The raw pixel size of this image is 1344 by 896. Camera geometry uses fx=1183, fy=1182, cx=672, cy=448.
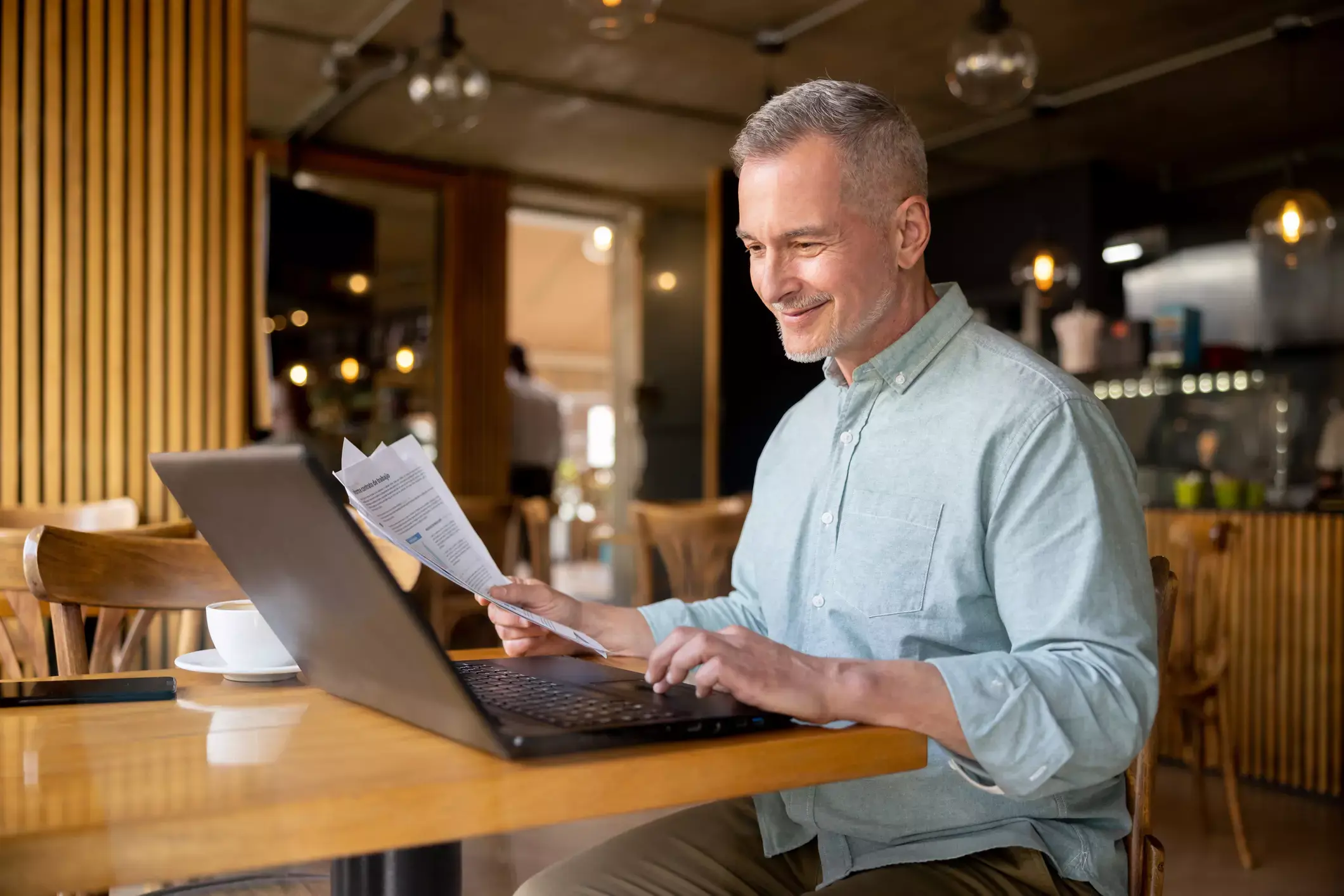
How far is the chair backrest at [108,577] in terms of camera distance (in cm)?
148

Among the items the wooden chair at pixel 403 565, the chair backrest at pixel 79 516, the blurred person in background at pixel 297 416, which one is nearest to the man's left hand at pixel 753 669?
the wooden chair at pixel 403 565

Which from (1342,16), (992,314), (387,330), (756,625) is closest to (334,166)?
(387,330)

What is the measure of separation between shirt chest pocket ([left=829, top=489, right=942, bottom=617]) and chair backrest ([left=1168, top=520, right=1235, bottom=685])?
9.35 feet

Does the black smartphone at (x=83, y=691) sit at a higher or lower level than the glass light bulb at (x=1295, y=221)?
lower

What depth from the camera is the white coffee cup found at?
1.25 meters

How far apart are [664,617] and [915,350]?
446 mm

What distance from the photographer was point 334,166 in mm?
8219

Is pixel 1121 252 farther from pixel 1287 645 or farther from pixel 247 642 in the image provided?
pixel 247 642

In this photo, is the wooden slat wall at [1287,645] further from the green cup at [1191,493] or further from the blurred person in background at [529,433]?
the blurred person in background at [529,433]

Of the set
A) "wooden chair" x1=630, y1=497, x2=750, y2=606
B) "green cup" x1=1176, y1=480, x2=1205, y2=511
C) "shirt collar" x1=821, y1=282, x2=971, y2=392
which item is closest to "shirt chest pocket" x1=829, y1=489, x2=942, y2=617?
"shirt collar" x1=821, y1=282, x2=971, y2=392

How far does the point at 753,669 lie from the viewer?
0.96 m

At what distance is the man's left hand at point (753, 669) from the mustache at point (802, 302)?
539 millimetres

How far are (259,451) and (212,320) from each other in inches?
116

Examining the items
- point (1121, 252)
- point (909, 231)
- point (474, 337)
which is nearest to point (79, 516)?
point (909, 231)
